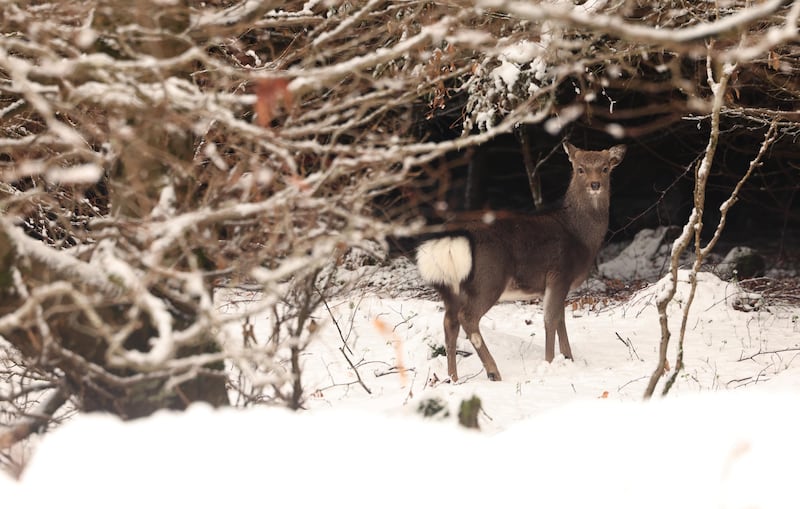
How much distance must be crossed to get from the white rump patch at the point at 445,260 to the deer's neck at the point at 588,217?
5.61 ft

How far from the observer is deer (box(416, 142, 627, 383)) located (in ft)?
24.6

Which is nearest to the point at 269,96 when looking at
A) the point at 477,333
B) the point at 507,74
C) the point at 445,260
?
the point at 445,260

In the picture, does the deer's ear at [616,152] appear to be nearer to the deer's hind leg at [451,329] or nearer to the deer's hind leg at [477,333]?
the deer's hind leg at [477,333]

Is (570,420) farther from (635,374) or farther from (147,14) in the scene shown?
(635,374)

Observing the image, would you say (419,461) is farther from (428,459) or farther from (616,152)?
(616,152)

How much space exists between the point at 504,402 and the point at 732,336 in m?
3.73

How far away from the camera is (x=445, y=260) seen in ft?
24.3

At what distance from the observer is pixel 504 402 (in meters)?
6.51

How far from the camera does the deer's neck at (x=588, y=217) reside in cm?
877

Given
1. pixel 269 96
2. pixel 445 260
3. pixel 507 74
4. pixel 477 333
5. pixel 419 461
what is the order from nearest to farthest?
pixel 419 461 < pixel 269 96 < pixel 445 260 < pixel 477 333 < pixel 507 74

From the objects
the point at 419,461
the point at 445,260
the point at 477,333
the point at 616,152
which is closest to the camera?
the point at 419,461

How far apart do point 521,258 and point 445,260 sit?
103 cm

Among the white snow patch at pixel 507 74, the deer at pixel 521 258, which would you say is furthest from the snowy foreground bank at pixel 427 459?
the white snow patch at pixel 507 74

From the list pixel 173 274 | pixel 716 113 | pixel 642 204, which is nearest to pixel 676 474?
pixel 173 274
